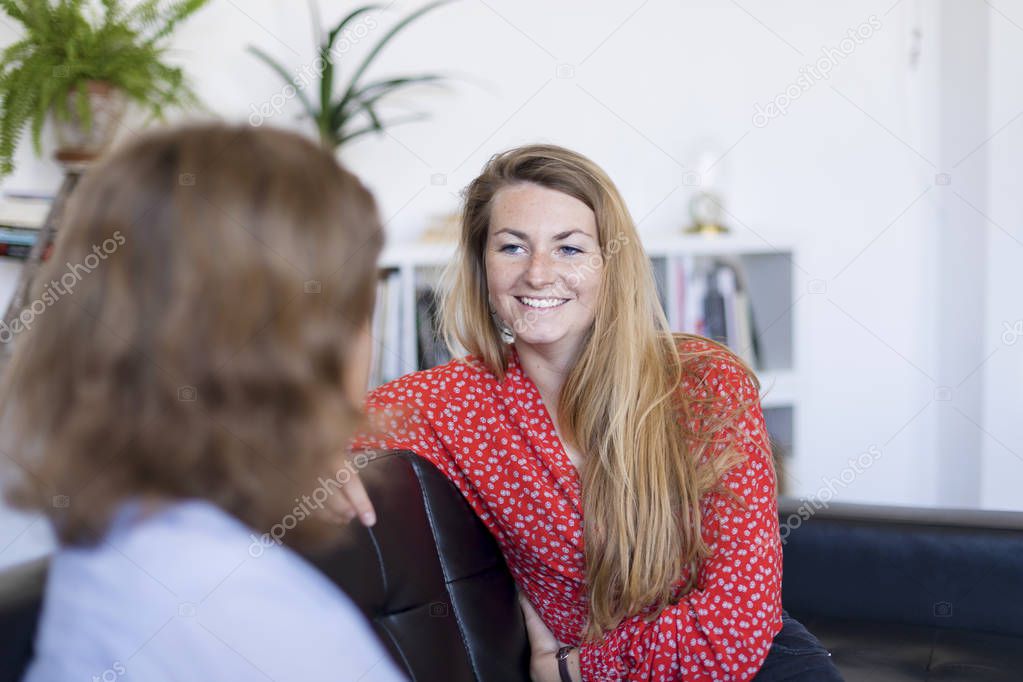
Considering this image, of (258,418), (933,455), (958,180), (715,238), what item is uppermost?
(958,180)

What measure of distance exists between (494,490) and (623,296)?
41 cm

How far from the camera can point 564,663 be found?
5.55 feet

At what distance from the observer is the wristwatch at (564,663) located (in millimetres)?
1686

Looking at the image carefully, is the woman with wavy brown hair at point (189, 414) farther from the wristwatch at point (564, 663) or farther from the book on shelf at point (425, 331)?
the book on shelf at point (425, 331)

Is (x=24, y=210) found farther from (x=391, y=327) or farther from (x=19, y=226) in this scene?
(x=391, y=327)

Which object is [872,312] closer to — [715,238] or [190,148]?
[715,238]

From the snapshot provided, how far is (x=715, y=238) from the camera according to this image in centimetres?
327

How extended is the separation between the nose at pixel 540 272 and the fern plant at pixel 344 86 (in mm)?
1320

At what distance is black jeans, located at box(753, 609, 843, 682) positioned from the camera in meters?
1.56

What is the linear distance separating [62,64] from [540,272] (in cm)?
156

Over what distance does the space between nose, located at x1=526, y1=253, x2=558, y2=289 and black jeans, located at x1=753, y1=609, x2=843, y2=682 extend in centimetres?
72

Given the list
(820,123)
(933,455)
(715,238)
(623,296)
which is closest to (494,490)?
(623,296)

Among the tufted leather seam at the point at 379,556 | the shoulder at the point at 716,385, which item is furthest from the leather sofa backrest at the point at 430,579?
the shoulder at the point at 716,385

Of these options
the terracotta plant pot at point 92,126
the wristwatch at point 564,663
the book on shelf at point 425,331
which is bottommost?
the wristwatch at point 564,663
